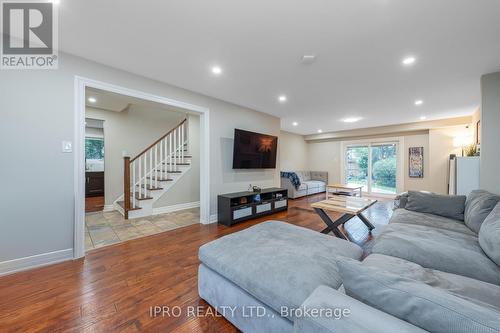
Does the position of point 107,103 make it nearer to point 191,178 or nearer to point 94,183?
point 191,178

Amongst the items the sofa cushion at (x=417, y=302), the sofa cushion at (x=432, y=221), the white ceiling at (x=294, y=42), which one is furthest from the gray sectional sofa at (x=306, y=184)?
the sofa cushion at (x=417, y=302)

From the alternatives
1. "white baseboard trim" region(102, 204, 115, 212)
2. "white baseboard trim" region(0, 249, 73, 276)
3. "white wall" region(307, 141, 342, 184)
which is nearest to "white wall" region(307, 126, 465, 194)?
"white wall" region(307, 141, 342, 184)

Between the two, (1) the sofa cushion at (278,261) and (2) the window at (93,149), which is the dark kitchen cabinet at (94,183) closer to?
(2) the window at (93,149)

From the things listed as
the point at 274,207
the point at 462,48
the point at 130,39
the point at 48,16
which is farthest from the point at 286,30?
the point at 274,207

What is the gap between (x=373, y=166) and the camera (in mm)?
7062

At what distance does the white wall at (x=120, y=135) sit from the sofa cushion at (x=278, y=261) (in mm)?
4215

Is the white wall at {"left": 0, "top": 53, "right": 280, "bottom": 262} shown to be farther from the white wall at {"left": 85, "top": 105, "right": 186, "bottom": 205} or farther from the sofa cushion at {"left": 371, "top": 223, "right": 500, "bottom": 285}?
the sofa cushion at {"left": 371, "top": 223, "right": 500, "bottom": 285}

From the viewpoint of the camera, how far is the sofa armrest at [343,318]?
63 centimetres

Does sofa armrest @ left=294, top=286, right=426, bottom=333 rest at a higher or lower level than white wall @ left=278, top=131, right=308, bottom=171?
lower

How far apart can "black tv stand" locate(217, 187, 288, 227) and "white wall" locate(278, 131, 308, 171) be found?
2839 mm

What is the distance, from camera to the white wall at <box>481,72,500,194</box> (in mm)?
2760

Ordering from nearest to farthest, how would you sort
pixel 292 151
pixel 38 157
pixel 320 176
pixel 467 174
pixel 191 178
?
1. pixel 38 157
2. pixel 467 174
3. pixel 191 178
4. pixel 292 151
5. pixel 320 176

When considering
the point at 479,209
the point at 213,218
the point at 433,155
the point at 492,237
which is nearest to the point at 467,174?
the point at 479,209

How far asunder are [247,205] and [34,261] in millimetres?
2906
